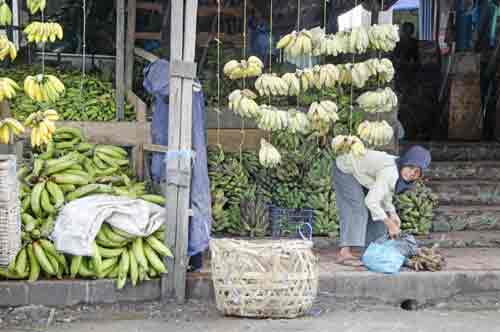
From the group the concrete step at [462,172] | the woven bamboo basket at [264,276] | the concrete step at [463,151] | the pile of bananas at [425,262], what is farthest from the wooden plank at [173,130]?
the concrete step at [463,151]

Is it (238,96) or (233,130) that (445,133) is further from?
(238,96)

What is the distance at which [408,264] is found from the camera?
23.7 ft

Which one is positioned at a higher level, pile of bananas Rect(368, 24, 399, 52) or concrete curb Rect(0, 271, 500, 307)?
pile of bananas Rect(368, 24, 399, 52)

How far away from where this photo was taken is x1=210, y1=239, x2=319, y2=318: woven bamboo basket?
598cm

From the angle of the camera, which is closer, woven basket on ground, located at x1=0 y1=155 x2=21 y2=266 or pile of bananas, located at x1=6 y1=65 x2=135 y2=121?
woven basket on ground, located at x1=0 y1=155 x2=21 y2=266

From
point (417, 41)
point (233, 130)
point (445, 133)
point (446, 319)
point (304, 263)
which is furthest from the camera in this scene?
point (417, 41)

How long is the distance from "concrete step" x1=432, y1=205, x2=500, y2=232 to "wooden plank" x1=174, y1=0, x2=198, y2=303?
3524mm

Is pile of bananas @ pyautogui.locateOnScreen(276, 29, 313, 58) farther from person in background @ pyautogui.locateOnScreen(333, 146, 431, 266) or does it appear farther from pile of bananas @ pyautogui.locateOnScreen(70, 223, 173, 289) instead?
pile of bananas @ pyautogui.locateOnScreen(70, 223, 173, 289)

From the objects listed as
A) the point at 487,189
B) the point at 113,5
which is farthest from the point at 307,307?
the point at 113,5

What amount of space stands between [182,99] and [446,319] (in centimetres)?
283

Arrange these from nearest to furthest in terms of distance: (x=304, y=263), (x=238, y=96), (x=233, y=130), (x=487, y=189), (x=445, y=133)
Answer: (x=304, y=263)
(x=238, y=96)
(x=233, y=130)
(x=487, y=189)
(x=445, y=133)

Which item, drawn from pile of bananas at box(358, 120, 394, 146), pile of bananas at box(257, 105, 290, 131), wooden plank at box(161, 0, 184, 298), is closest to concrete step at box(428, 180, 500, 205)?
pile of bananas at box(358, 120, 394, 146)

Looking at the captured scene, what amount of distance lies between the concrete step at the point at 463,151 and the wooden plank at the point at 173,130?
16.4 ft

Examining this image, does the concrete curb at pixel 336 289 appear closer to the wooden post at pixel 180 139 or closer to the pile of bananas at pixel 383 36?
the wooden post at pixel 180 139
